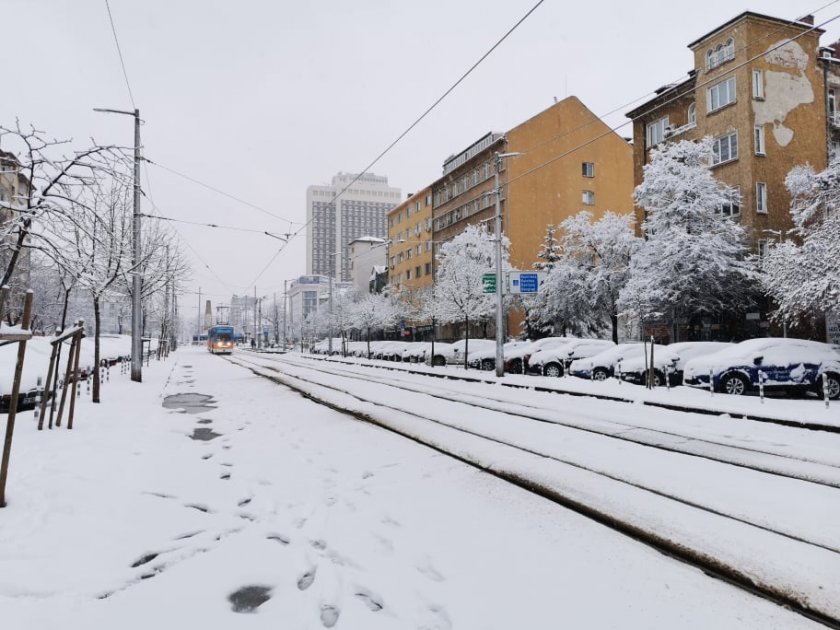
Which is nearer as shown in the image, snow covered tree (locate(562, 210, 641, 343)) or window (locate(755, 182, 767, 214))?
window (locate(755, 182, 767, 214))

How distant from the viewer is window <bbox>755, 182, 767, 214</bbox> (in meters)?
26.8

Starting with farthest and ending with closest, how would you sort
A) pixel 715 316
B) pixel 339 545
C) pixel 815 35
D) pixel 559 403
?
pixel 815 35 < pixel 715 316 < pixel 559 403 < pixel 339 545

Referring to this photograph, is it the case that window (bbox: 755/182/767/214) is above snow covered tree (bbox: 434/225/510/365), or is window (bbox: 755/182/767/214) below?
above

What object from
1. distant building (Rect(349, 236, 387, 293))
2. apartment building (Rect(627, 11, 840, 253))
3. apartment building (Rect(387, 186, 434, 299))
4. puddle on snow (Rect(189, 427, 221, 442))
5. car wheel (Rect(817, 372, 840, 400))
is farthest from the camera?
distant building (Rect(349, 236, 387, 293))

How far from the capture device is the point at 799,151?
2780 cm

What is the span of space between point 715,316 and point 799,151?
986cm

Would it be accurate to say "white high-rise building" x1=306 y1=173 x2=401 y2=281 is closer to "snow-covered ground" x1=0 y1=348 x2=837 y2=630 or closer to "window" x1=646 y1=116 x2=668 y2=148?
"window" x1=646 y1=116 x2=668 y2=148

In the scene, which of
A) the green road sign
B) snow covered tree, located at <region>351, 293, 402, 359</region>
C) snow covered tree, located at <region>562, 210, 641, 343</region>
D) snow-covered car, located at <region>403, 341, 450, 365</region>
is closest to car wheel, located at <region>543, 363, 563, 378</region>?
the green road sign

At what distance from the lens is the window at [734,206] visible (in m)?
26.4

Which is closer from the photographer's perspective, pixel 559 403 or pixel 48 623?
pixel 48 623

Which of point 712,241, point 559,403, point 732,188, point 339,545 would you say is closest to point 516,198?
point 732,188

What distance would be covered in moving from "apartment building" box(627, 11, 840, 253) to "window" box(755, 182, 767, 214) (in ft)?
0.14

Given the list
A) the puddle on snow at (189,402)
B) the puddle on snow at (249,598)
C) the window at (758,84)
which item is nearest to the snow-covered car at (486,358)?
the puddle on snow at (189,402)

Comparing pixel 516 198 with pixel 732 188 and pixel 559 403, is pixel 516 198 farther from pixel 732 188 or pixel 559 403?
pixel 559 403
